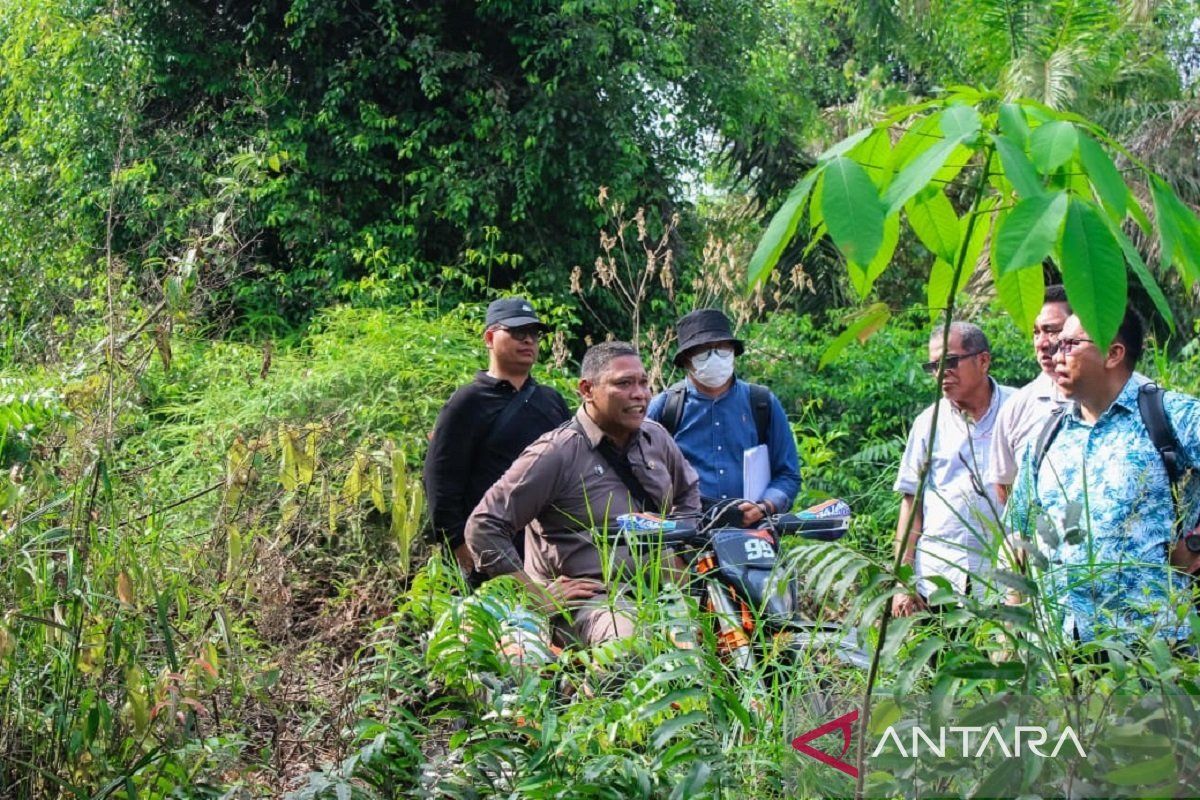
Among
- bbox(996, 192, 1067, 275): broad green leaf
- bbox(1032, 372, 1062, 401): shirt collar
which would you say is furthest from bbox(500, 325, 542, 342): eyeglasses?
bbox(996, 192, 1067, 275): broad green leaf

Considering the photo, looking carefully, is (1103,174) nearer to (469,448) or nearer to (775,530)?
(775,530)

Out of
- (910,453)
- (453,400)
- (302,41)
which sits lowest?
(910,453)

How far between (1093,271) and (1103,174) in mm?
141

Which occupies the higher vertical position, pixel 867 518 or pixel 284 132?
pixel 284 132

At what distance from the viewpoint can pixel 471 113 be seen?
511 inches

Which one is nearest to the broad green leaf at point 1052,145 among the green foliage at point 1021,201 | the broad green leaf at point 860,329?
the green foliage at point 1021,201

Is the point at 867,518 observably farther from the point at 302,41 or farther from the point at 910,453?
the point at 302,41

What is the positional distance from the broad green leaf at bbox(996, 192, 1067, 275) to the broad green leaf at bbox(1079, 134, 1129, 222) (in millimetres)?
93

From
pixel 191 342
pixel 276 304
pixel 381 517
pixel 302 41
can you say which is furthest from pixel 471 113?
pixel 381 517

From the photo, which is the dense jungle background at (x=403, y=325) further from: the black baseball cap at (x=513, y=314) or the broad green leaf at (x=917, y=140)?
the black baseball cap at (x=513, y=314)

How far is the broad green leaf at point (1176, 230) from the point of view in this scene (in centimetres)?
180

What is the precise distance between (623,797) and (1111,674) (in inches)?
40.1

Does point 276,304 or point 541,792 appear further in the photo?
point 276,304

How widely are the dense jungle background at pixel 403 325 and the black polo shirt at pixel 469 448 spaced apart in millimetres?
254
